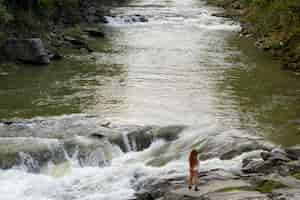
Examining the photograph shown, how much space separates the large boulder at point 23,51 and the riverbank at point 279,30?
1526 cm

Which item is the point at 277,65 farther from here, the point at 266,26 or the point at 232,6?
the point at 232,6

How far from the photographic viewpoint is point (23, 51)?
123ft

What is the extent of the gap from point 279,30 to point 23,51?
1954 cm

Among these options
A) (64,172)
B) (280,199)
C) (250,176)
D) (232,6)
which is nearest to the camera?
(280,199)

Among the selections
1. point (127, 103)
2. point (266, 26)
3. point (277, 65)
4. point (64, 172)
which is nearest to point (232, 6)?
point (266, 26)

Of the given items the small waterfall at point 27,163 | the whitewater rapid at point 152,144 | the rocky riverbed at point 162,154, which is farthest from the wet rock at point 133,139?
the small waterfall at point 27,163

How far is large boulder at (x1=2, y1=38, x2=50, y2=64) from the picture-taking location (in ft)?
123

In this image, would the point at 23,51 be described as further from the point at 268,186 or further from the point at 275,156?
the point at 268,186

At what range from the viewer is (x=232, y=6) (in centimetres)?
7838

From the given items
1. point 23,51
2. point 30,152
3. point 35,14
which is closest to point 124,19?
point 35,14

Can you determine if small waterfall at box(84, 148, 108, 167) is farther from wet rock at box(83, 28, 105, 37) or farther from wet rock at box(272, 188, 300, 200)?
wet rock at box(83, 28, 105, 37)

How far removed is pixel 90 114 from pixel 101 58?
1439 centimetres

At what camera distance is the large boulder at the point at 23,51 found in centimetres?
3734

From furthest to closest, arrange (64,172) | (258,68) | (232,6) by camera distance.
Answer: (232,6) → (258,68) → (64,172)
